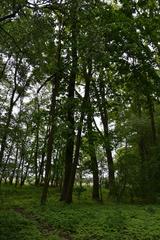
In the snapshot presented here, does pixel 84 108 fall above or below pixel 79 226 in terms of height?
above

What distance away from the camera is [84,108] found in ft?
61.0

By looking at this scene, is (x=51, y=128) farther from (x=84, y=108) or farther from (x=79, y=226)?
(x=79, y=226)

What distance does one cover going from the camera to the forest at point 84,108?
1073 centimetres

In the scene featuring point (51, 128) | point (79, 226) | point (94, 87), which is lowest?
point (79, 226)

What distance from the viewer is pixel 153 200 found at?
21438mm

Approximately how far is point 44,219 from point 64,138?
248 inches

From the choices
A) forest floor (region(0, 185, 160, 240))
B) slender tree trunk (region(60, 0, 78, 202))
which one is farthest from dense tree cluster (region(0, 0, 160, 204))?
forest floor (region(0, 185, 160, 240))

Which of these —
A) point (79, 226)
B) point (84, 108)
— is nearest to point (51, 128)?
point (84, 108)

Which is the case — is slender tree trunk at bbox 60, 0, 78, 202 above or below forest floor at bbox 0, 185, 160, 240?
above

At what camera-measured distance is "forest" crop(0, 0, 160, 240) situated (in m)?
10.7

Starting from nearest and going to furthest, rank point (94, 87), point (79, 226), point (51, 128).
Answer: point (79, 226) < point (51, 128) < point (94, 87)

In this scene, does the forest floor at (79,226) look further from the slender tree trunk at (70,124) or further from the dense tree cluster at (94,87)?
the slender tree trunk at (70,124)

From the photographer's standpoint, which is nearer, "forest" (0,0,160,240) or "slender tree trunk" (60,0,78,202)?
"forest" (0,0,160,240)

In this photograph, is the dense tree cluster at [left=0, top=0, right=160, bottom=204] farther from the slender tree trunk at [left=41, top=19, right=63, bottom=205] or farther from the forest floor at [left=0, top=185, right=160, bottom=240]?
the forest floor at [left=0, top=185, right=160, bottom=240]
